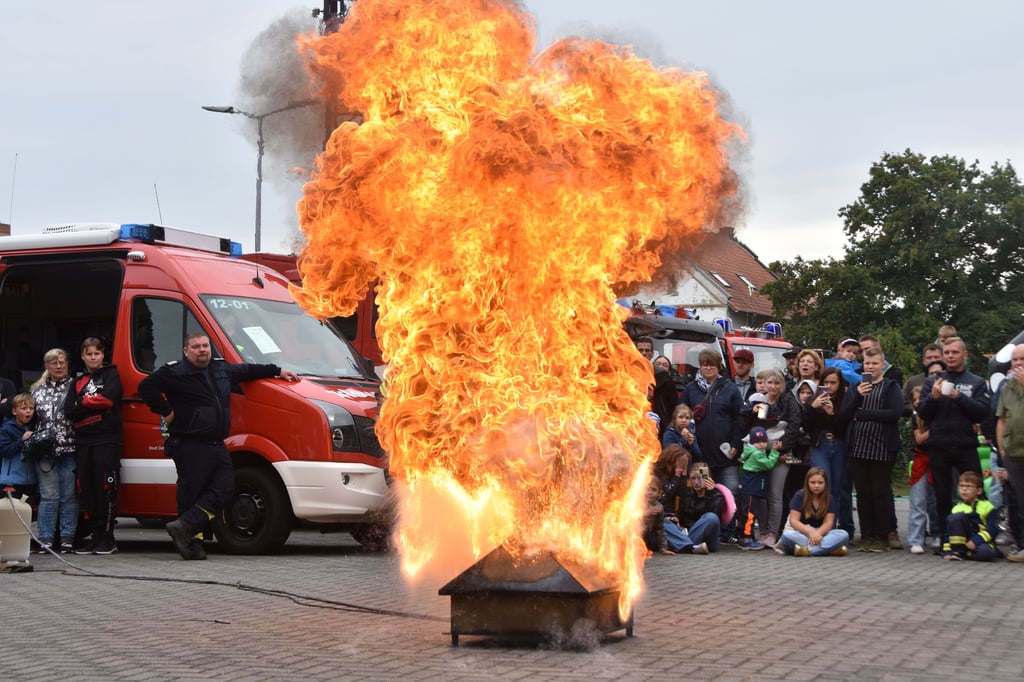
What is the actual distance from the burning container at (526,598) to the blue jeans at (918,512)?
702 cm

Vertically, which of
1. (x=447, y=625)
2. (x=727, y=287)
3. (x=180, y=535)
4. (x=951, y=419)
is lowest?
(x=447, y=625)

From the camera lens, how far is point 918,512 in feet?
44.3

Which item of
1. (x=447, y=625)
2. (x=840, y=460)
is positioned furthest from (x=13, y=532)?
(x=840, y=460)

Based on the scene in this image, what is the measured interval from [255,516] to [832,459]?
6.02 meters

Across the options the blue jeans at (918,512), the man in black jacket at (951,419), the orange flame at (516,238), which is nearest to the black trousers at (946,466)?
the man in black jacket at (951,419)

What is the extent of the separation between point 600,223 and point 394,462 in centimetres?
206

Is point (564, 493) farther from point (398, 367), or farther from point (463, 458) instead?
point (398, 367)

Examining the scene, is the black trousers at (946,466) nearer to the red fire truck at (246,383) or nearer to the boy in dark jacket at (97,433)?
the red fire truck at (246,383)

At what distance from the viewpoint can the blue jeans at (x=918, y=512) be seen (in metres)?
13.4

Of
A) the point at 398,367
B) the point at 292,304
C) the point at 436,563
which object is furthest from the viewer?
the point at 292,304

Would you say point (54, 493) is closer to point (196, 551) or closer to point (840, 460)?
point (196, 551)

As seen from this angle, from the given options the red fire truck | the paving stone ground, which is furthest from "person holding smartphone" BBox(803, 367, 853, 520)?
the red fire truck

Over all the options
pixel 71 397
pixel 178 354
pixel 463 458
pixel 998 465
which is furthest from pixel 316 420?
pixel 998 465

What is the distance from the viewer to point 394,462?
8.55m
